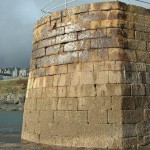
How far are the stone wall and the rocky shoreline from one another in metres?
69.9

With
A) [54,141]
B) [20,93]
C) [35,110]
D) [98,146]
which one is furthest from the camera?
[20,93]

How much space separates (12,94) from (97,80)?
8410 centimetres

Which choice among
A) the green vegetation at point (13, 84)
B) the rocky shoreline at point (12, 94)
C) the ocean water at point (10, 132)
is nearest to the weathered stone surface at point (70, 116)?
the ocean water at point (10, 132)

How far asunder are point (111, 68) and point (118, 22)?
145cm

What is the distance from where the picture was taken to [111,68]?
10484mm

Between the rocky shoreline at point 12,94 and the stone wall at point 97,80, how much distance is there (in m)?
69.9

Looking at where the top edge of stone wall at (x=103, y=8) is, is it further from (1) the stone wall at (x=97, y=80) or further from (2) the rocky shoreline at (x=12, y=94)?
(2) the rocky shoreline at (x=12, y=94)

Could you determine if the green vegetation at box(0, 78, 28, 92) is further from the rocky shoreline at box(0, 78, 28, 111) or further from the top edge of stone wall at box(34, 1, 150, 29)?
the top edge of stone wall at box(34, 1, 150, 29)

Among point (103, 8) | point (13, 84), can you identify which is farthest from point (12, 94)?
point (103, 8)

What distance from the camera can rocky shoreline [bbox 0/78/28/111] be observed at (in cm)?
8544

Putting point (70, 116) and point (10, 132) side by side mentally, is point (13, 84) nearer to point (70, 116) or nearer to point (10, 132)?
point (10, 132)

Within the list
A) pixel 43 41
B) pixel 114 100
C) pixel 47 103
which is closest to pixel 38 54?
pixel 43 41

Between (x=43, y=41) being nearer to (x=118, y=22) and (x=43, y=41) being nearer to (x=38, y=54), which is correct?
(x=38, y=54)

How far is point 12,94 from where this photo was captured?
92750mm
